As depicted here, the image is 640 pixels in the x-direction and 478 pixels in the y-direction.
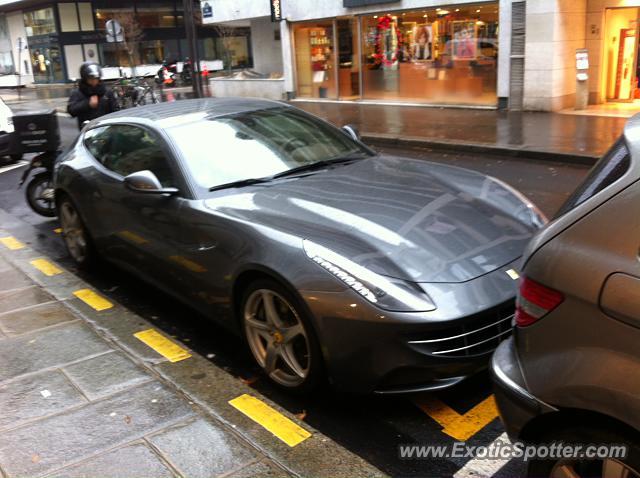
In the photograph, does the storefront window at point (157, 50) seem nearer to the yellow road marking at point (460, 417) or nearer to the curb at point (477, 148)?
the curb at point (477, 148)

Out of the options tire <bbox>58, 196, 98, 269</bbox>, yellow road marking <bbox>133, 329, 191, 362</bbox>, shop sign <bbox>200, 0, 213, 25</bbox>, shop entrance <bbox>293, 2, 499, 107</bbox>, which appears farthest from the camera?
shop sign <bbox>200, 0, 213, 25</bbox>

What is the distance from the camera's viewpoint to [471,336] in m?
3.08

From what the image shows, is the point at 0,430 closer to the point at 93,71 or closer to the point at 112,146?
the point at 112,146

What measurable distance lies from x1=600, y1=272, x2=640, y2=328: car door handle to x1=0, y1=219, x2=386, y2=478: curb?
53.5 inches

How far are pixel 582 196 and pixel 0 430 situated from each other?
2951 millimetres

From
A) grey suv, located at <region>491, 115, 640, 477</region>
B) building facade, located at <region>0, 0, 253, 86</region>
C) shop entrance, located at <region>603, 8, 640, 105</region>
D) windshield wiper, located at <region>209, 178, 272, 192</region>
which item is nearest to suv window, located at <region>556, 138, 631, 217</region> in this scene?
grey suv, located at <region>491, 115, 640, 477</region>

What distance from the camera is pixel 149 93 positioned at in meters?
22.1

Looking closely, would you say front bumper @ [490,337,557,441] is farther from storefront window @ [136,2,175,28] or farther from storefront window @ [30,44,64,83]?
storefront window @ [136,2,175,28]

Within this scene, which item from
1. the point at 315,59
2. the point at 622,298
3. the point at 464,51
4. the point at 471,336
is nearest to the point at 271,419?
the point at 471,336

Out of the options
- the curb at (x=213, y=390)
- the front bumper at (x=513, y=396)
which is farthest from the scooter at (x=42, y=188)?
the front bumper at (x=513, y=396)

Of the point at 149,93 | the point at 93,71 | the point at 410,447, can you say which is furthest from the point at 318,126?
the point at 149,93

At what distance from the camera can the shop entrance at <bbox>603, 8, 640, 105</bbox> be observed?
1448 centimetres

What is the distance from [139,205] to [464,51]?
44.6 feet

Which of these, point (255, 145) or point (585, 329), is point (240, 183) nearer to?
point (255, 145)
